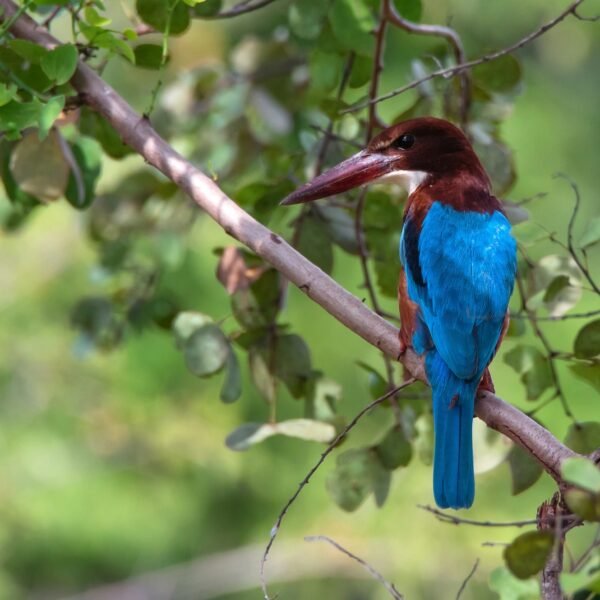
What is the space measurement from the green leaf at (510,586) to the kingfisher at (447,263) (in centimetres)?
76

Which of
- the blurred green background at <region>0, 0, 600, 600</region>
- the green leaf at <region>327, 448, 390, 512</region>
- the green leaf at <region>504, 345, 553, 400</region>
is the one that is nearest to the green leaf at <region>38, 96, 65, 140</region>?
the green leaf at <region>327, 448, 390, 512</region>

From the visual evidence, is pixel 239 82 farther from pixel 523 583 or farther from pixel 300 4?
pixel 523 583

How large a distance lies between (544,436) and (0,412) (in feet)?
9.55

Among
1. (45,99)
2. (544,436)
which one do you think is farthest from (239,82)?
(544,436)

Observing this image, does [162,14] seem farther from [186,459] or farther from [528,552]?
[186,459]

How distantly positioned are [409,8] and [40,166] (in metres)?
0.86

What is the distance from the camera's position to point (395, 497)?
401 cm

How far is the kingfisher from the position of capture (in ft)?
7.42

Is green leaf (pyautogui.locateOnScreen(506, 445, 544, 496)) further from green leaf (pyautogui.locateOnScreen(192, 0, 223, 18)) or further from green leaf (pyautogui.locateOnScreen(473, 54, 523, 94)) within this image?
green leaf (pyautogui.locateOnScreen(192, 0, 223, 18))

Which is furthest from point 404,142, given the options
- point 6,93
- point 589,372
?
point 6,93

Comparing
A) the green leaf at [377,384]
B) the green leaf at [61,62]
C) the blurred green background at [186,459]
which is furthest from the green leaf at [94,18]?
the blurred green background at [186,459]

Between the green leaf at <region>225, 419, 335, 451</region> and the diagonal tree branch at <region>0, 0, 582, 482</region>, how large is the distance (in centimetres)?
20

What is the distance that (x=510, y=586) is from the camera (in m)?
1.46

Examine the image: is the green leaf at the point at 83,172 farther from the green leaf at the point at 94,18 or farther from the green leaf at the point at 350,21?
the green leaf at the point at 350,21
